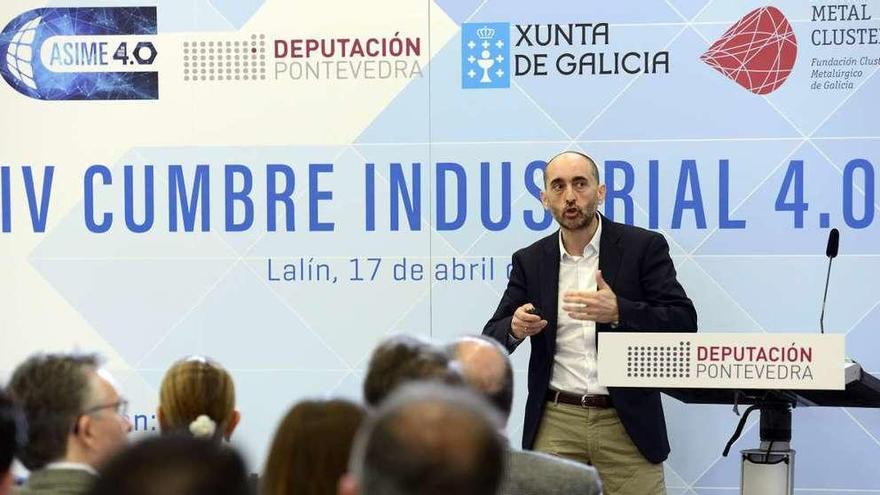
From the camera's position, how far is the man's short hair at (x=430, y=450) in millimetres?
1450

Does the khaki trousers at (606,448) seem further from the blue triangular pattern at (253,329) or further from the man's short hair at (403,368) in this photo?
the man's short hair at (403,368)

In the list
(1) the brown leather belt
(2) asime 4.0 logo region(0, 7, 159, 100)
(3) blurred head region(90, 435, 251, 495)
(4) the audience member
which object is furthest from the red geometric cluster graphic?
→ (3) blurred head region(90, 435, 251, 495)

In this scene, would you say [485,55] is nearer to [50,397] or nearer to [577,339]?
[577,339]

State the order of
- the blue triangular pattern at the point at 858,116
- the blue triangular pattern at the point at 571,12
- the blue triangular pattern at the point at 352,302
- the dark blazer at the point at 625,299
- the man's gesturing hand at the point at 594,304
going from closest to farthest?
1. the man's gesturing hand at the point at 594,304
2. the dark blazer at the point at 625,299
3. the blue triangular pattern at the point at 858,116
4. the blue triangular pattern at the point at 571,12
5. the blue triangular pattern at the point at 352,302

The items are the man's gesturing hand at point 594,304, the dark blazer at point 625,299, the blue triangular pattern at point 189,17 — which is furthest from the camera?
the blue triangular pattern at point 189,17

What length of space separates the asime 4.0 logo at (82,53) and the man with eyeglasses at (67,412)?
3360 millimetres

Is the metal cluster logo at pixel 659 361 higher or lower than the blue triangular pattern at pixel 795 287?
lower

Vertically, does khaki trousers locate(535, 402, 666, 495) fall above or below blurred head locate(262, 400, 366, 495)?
below

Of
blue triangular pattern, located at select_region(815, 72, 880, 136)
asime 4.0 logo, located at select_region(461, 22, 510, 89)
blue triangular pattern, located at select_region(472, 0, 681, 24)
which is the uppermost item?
blue triangular pattern, located at select_region(472, 0, 681, 24)

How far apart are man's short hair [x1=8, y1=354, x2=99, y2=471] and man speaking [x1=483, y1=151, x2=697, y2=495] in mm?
2032

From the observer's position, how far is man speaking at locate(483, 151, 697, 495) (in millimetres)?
4723

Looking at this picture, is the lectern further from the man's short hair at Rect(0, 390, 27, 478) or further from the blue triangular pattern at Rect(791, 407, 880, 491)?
the man's short hair at Rect(0, 390, 27, 478)

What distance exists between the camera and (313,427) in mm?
2055

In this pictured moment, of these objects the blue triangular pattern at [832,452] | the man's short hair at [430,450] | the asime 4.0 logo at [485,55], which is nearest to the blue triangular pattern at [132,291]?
the asime 4.0 logo at [485,55]
